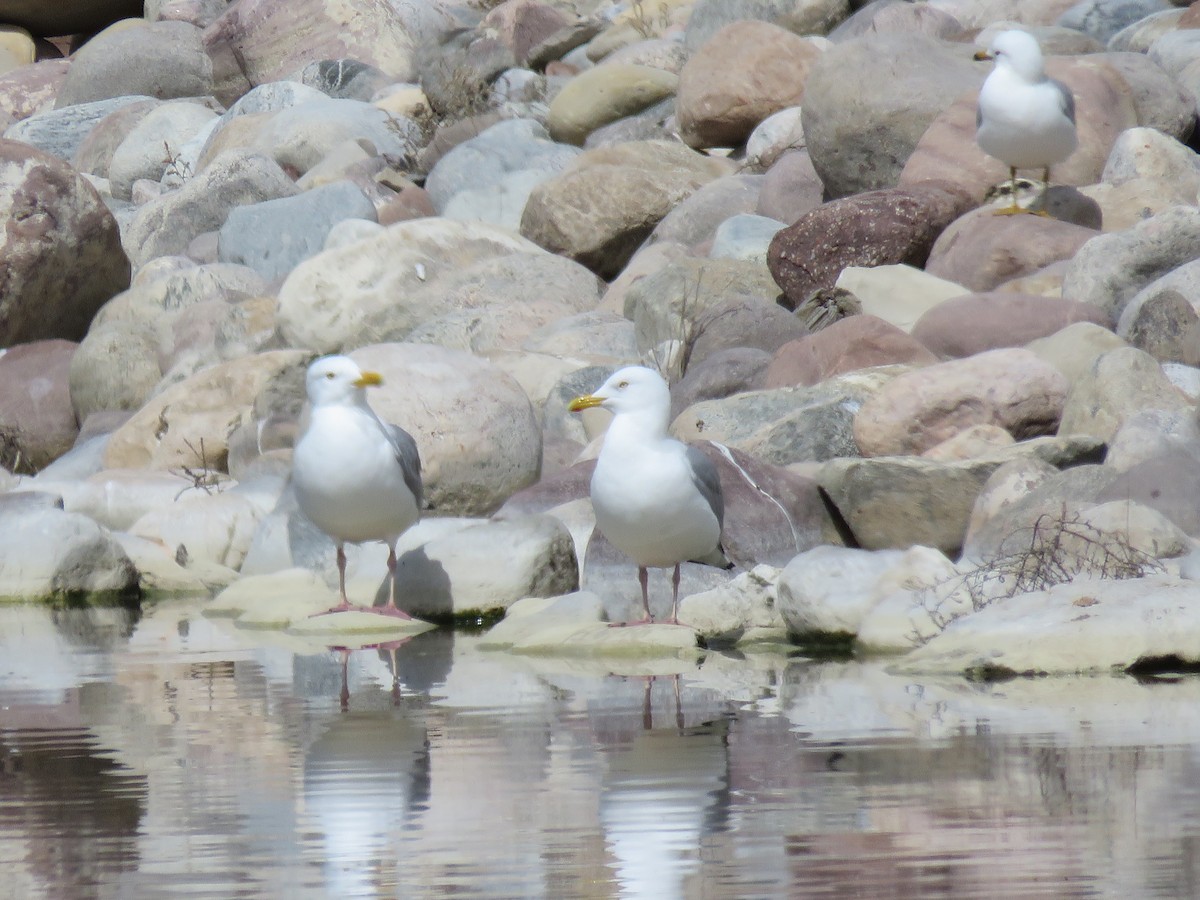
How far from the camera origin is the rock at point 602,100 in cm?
2091

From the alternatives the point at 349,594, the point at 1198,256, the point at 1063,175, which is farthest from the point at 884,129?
the point at 349,594

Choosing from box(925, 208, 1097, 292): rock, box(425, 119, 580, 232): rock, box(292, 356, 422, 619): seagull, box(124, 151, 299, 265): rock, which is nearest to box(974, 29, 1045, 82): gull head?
box(925, 208, 1097, 292): rock

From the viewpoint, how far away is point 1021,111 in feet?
42.8

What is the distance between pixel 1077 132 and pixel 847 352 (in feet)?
13.4

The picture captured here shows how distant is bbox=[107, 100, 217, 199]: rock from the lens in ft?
81.4

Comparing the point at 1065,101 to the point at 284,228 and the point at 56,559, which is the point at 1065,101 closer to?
the point at 56,559

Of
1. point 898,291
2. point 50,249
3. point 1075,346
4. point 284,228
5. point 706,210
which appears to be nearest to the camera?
point 1075,346

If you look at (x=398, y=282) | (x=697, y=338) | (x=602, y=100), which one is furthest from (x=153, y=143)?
(x=697, y=338)

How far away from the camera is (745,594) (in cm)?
828

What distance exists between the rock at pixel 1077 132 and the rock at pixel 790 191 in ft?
4.02

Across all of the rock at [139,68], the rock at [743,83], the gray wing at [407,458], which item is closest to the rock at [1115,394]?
the gray wing at [407,458]

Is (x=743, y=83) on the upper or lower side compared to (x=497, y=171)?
upper

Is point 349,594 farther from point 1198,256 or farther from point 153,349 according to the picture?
point 153,349

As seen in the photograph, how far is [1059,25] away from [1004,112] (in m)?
7.48
